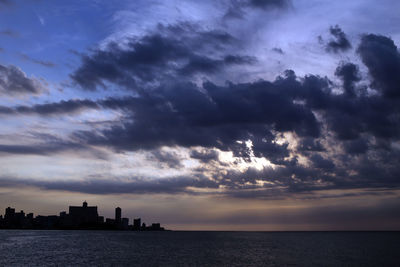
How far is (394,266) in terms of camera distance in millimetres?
106625

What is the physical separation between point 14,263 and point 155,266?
40.1 m

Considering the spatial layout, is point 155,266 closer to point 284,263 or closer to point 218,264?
point 218,264

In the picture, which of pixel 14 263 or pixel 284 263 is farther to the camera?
pixel 284 263

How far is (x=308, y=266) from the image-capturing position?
106 meters

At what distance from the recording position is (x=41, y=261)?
11344cm

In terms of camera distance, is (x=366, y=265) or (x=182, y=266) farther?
(x=366, y=265)

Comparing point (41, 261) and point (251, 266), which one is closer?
point (251, 266)

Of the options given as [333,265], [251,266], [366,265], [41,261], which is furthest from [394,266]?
[41,261]

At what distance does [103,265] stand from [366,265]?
76.9 meters

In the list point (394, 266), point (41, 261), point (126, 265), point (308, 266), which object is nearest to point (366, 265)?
point (394, 266)

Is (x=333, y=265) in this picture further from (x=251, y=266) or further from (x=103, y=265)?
(x=103, y=265)

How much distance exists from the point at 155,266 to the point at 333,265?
51.7 metres

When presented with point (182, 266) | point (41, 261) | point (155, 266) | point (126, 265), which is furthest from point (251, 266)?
point (41, 261)

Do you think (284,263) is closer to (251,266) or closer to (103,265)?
(251,266)
